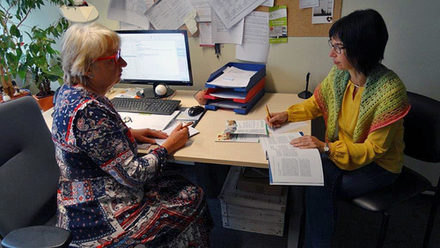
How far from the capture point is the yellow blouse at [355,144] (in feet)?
3.94

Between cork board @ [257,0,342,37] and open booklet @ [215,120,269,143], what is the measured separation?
2.15 ft

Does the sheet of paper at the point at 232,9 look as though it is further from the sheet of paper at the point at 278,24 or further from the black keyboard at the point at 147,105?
the black keyboard at the point at 147,105

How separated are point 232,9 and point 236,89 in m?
0.53

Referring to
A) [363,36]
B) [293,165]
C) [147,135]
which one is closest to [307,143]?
[293,165]

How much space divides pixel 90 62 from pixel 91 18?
1045 mm

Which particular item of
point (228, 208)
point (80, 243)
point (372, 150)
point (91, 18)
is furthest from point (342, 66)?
point (91, 18)

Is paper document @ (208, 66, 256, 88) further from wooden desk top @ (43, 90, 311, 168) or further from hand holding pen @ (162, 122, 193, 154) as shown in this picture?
hand holding pen @ (162, 122, 193, 154)

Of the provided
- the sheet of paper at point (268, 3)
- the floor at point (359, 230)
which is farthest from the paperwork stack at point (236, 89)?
the floor at point (359, 230)

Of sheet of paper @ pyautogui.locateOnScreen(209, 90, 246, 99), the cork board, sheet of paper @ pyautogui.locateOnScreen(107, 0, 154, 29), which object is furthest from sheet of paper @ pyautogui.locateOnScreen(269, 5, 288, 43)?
sheet of paper @ pyautogui.locateOnScreen(107, 0, 154, 29)

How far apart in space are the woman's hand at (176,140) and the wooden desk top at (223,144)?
0.08ft

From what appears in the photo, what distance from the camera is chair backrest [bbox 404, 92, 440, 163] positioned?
130cm

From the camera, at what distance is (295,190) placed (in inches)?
78.4

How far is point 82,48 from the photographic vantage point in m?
1.06

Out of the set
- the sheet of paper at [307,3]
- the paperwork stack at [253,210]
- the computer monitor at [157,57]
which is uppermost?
the sheet of paper at [307,3]
